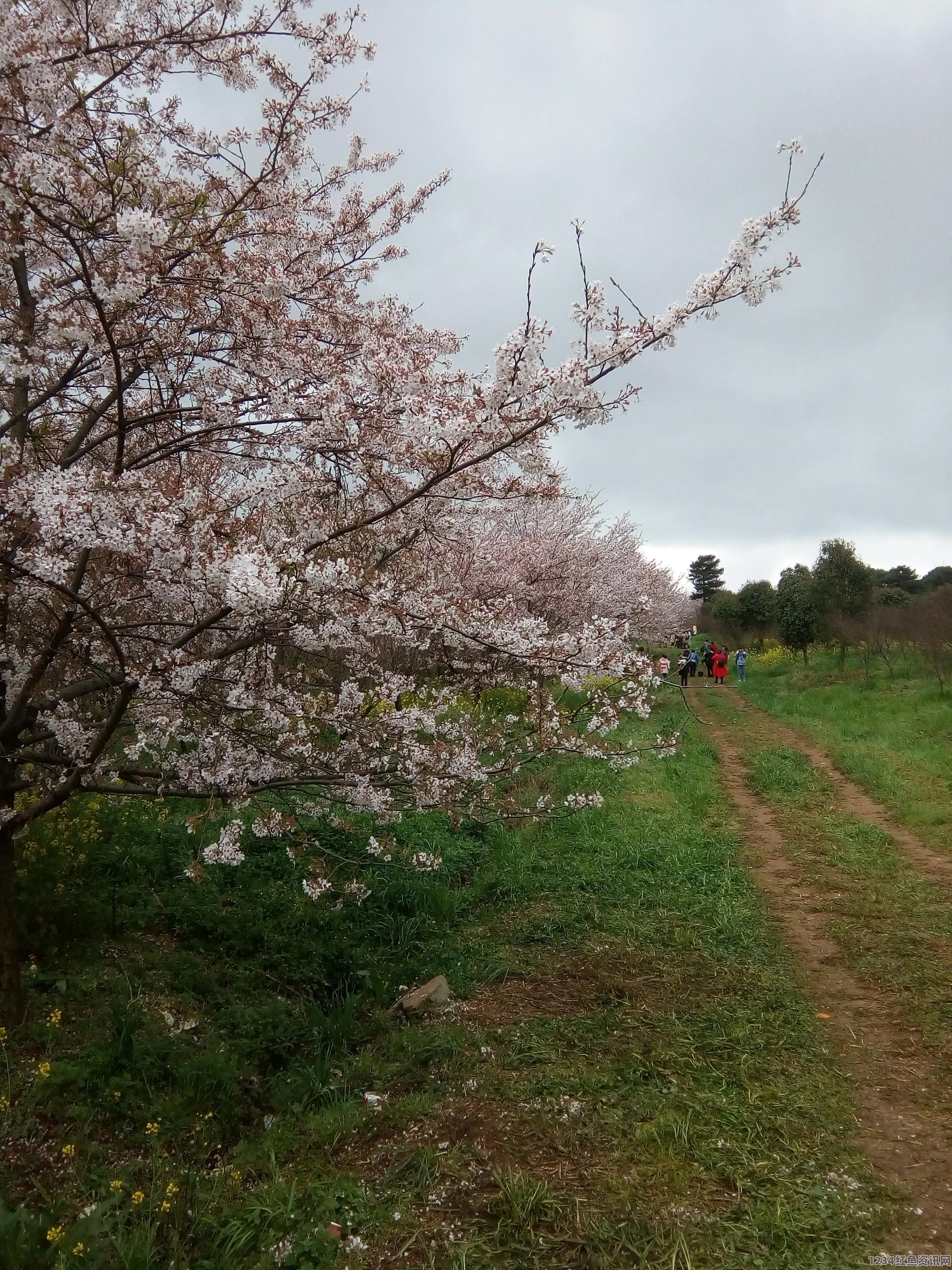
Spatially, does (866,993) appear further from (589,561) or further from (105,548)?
(589,561)

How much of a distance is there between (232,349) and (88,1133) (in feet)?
12.8

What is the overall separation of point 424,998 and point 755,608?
3619 cm

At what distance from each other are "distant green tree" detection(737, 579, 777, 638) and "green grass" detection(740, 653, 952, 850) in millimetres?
12161

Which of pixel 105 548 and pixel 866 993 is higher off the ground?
pixel 105 548

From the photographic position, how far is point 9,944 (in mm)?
3844

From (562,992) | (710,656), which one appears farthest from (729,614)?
(562,992)

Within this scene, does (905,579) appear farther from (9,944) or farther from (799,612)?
(9,944)

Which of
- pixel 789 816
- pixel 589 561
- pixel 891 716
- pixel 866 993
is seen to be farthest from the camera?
pixel 589 561

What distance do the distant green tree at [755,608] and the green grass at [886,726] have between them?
12.2 metres

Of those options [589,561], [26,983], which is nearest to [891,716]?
[589,561]

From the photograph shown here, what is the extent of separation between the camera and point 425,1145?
3.23m

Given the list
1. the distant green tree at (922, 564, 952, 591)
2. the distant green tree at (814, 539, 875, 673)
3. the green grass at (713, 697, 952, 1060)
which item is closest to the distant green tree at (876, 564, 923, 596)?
the distant green tree at (922, 564, 952, 591)

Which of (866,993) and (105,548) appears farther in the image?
(866,993)

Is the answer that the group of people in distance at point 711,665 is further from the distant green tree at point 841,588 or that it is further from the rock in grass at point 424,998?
the rock in grass at point 424,998
